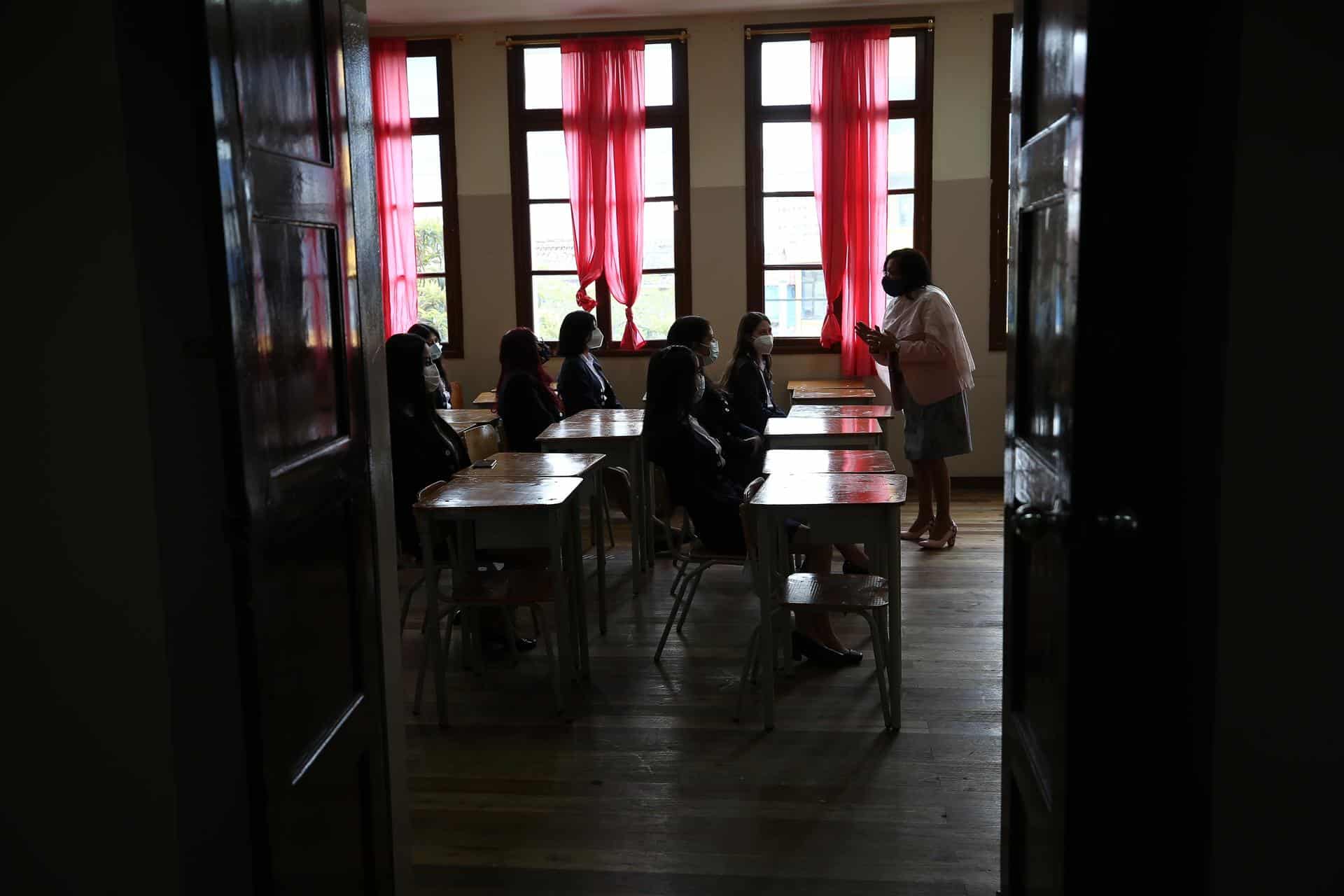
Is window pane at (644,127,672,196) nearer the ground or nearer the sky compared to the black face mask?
nearer the sky

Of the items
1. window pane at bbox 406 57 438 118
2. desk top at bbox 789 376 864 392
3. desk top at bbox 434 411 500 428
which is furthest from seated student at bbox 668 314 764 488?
window pane at bbox 406 57 438 118

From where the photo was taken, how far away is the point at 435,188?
26.6ft

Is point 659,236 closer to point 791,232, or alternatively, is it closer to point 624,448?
point 791,232

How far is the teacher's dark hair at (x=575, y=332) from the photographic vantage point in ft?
19.5

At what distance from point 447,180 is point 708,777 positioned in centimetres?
578

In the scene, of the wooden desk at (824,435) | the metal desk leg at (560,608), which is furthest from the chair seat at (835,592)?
the wooden desk at (824,435)

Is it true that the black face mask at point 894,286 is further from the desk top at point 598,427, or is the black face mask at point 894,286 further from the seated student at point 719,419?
the desk top at point 598,427

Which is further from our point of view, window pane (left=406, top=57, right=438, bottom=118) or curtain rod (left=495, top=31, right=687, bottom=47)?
window pane (left=406, top=57, right=438, bottom=118)

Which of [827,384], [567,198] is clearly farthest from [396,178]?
[827,384]

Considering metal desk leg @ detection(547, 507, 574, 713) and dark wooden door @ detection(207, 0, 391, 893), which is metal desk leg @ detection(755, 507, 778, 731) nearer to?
metal desk leg @ detection(547, 507, 574, 713)

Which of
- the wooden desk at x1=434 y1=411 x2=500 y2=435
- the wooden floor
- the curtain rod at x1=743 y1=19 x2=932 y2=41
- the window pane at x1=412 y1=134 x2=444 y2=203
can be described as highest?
the curtain rod at x1=743 y1=19 x2=932 y2=41

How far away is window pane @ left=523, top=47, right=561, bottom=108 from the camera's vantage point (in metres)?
7.84

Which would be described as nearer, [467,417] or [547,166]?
[467,417]

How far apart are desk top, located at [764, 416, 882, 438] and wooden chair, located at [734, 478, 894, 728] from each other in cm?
131
